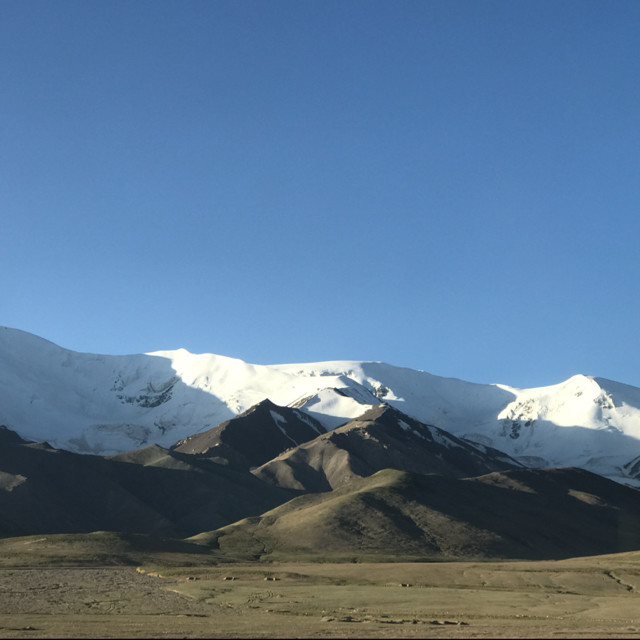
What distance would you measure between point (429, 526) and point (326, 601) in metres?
101

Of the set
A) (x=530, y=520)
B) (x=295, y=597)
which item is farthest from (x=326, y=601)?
(x=530, y=520)

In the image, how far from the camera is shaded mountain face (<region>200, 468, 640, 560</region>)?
155 metres

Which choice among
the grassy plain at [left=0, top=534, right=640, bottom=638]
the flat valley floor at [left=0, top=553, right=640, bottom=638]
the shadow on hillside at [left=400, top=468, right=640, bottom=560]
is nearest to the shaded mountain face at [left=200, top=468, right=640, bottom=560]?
the shadow on hillside at [left=400, top=468, right=640, bottom=560]

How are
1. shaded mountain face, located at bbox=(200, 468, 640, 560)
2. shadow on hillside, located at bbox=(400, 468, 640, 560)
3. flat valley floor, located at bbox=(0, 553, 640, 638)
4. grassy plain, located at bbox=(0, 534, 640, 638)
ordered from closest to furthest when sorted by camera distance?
flat valley floor, located at bbox=(0, 553, 640, 638) → grassy plain, located at bbox=(0, 534, 640, 638) → shaded mountain face, located at bbox=(200, 468, 640, 560) → shadow on hillside, located at bbox=(400, 468, 640, 560)

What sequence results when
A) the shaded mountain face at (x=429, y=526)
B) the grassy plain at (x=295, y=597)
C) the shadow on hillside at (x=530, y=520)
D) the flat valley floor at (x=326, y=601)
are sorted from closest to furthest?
the flat valley floor at (x=326, y=601) < the grassy plain at (x=295, y=597) < the shaded mountain face at (x=429, y=526) < the shadow on hillside at (x=530, y=520)

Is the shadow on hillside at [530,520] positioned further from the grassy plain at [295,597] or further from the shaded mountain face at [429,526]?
the grassy plain at [295,597]

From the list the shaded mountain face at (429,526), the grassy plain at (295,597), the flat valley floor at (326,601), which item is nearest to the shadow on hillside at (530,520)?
the shaded mountain face at (429,526)

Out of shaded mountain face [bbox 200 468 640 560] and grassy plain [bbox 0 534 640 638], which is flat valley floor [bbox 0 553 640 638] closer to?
grassy plain [bbox 0 534 640 638]

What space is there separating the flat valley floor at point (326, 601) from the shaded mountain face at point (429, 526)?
3163 centimetres

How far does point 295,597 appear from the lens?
240ft

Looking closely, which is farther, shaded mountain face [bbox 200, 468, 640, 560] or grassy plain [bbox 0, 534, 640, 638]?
shaded mountain face [bbox 200, 468, 640, 560]

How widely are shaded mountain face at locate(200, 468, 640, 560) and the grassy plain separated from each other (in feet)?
64.3

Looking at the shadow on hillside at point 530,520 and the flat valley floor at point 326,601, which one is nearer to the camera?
the flat valley floor at point 326,601

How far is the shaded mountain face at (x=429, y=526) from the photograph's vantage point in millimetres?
154750
